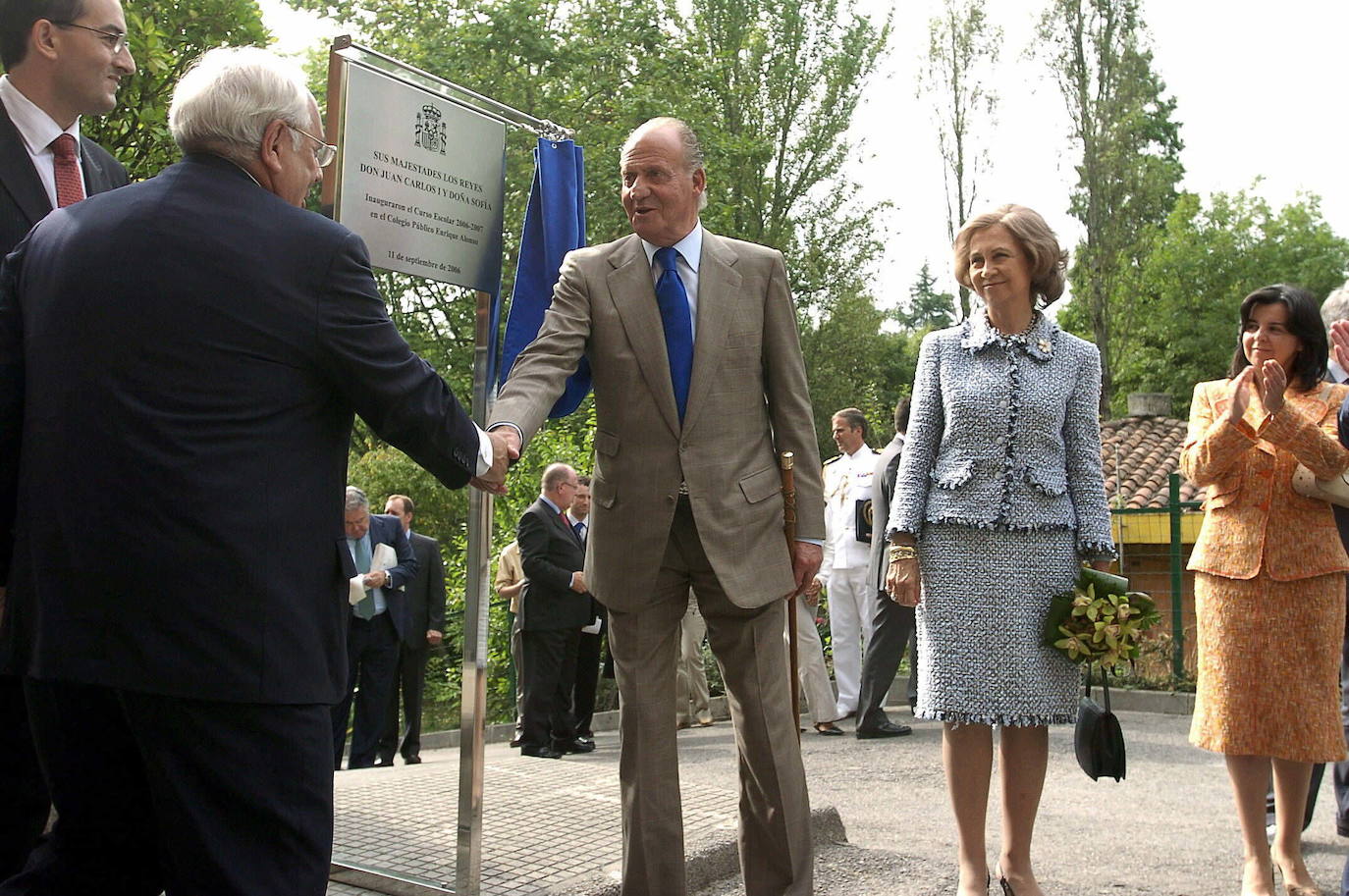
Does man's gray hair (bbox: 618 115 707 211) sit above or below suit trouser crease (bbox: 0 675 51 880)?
above

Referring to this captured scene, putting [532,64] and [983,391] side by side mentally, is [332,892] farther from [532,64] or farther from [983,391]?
[532,64]

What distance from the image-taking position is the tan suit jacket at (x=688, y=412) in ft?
12.8

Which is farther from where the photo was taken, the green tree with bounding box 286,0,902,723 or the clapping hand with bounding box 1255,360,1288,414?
the green tree with bounding box 286,0,902,723

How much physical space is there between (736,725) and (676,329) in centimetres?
124

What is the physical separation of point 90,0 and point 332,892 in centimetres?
285

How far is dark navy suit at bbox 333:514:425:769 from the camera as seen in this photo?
10.5 metres

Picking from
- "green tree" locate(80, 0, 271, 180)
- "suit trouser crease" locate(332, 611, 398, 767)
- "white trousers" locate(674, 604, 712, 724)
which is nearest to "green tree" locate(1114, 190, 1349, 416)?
"white trousers" locate(674, 604, 712, 724)

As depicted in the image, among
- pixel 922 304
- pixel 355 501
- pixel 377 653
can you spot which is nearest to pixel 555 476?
pixel 355 501

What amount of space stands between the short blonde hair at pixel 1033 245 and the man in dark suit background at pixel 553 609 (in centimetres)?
598

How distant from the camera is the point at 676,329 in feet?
13.2

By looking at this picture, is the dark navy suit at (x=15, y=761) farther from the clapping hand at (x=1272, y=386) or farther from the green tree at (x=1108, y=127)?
the green tree at (x=1108, y=127)

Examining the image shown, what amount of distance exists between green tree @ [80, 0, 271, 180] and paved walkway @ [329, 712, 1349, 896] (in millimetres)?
3713

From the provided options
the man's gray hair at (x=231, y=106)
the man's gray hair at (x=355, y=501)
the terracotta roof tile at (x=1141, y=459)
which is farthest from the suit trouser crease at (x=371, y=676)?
the terracotta roof tile at (x=1141, y=459)

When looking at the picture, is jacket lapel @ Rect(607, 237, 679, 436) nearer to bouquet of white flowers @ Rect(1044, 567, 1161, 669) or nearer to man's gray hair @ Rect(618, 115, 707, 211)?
man's gray hair @ Rect(618, 115, 707, 211)
